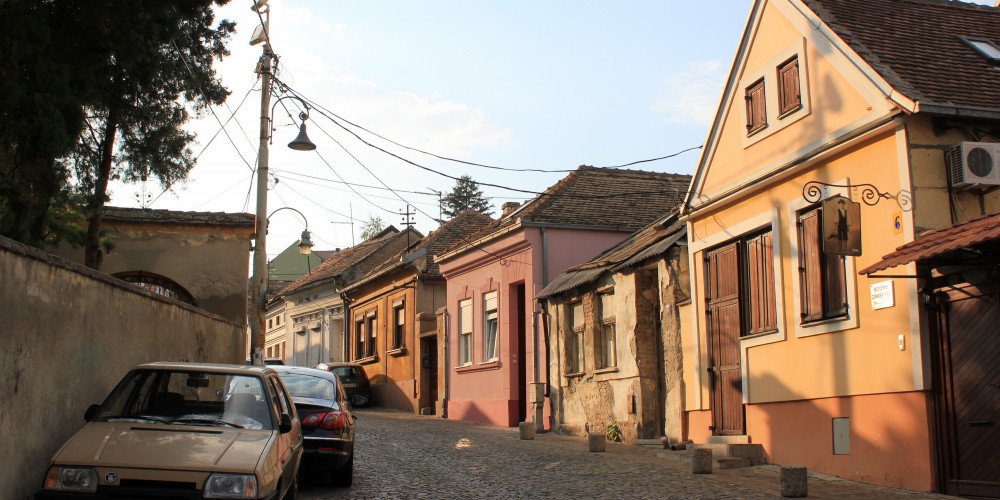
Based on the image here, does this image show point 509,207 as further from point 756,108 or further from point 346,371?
point 756,108

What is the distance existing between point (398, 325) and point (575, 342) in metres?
14.1

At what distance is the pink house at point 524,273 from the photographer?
23891 mm

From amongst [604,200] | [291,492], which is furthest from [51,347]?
[604,200]

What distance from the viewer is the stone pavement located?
10461mm

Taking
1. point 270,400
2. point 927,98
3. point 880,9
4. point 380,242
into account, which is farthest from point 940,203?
point 380,242

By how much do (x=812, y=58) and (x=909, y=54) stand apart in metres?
1.29

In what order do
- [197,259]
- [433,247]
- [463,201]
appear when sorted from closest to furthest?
1. [197,259]
2. [433,247]
3. [463,201]

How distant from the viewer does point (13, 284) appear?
7551 mm

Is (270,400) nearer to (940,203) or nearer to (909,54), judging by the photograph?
(940,203)

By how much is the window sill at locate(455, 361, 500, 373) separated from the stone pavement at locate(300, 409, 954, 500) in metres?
7.66

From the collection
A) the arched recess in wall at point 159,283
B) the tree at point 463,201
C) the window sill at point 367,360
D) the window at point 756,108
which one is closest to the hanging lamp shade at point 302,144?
the arched recess in wall at point 159,283

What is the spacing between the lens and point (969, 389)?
32.6ft

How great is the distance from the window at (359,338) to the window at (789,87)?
2684 centimetres

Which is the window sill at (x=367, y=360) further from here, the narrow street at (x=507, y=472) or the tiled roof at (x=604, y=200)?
the narrow street at (x=507, y=472)
